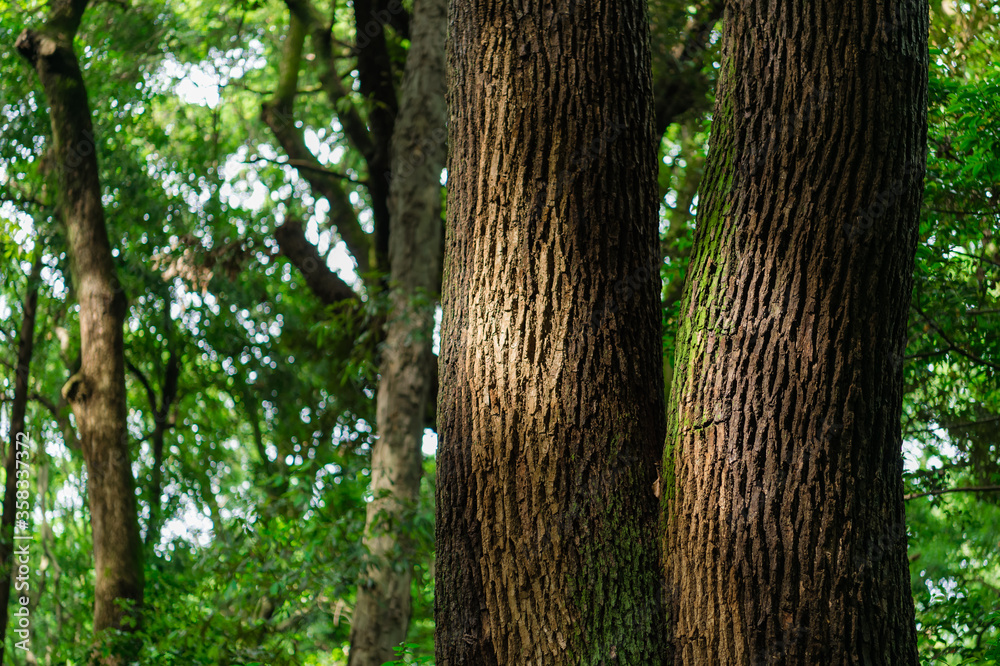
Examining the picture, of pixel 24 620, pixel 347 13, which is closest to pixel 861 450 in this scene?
pixel 24 620

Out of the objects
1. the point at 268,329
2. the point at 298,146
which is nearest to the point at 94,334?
the point at 298,146

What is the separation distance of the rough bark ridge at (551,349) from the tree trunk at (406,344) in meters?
3.94

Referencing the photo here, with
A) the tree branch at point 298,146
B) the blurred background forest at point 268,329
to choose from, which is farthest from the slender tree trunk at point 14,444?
the tree branch at point 298,146

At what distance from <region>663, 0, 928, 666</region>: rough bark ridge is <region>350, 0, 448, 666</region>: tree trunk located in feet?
14.1

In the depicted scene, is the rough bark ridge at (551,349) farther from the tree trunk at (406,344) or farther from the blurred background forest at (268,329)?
the tree trunk at (406,344)

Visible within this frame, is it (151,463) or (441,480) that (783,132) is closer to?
(441,480)

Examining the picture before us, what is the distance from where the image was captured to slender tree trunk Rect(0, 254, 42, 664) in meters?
7.81

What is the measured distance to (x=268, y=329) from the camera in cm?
1125

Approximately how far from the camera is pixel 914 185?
2.09 meters

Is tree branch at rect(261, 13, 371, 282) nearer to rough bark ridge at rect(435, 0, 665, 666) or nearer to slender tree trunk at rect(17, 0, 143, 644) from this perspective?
slender tree trunk at rect(17, 0, 143, 644)

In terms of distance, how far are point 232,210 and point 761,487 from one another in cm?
972

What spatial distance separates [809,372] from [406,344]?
5.17 meters

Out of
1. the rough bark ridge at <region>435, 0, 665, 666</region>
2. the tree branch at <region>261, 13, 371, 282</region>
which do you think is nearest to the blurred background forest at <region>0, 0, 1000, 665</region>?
the tree branch at <region>261, 13, 371, 282</region>

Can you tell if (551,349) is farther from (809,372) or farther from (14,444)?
(14,444)
